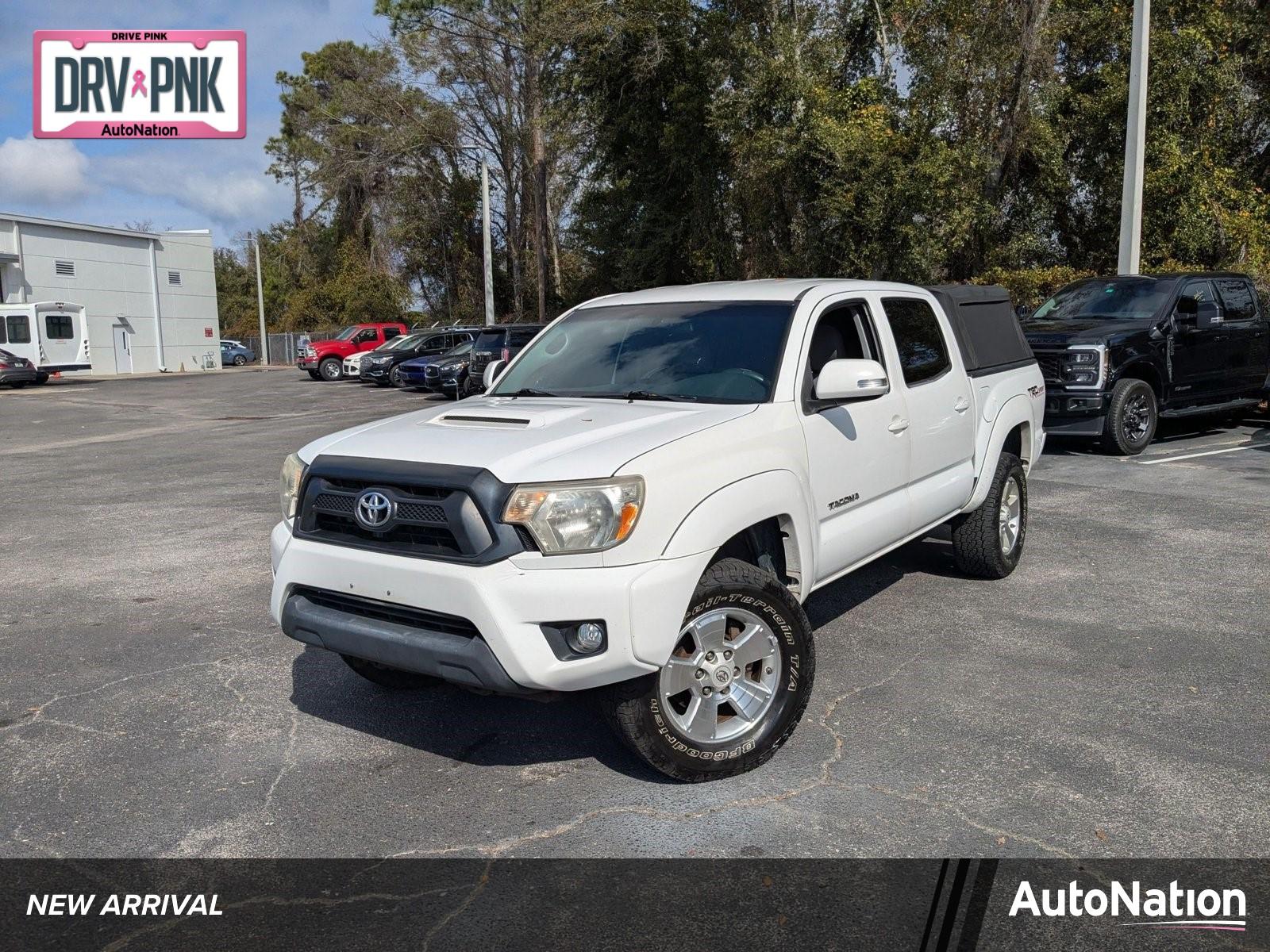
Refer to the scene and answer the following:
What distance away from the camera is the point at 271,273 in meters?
71.9

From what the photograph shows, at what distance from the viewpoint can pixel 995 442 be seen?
6641 millimetres

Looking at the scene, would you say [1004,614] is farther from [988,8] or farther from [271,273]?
[271,273]

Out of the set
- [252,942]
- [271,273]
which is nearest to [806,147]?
[252,942]

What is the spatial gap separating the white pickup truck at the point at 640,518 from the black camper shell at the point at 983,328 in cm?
116

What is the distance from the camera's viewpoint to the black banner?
3100 millimetres

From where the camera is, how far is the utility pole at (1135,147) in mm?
15734

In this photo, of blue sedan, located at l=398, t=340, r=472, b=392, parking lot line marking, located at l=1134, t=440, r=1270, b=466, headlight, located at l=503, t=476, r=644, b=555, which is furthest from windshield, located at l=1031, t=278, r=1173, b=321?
blue sedan, located at l=398, t=340, r=472, b=392

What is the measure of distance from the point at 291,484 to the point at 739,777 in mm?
2157

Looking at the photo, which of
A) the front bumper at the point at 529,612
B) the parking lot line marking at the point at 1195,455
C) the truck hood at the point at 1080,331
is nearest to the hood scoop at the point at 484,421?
the front bumper at the point at 529,612

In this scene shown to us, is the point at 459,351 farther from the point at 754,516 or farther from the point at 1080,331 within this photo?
the point at 754,516

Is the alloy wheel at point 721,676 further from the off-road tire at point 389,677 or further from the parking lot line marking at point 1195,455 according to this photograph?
the parking lot line marking at point 1195,455

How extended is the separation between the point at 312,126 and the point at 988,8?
4666cm

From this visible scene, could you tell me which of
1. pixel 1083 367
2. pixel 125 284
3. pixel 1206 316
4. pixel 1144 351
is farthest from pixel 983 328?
pixel 125 284

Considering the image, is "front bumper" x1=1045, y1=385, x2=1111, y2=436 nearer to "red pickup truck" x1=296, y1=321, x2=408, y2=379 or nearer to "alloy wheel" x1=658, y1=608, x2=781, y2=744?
→ "alloy wheel" x1=658, y1=608, x2=781, y2=744
